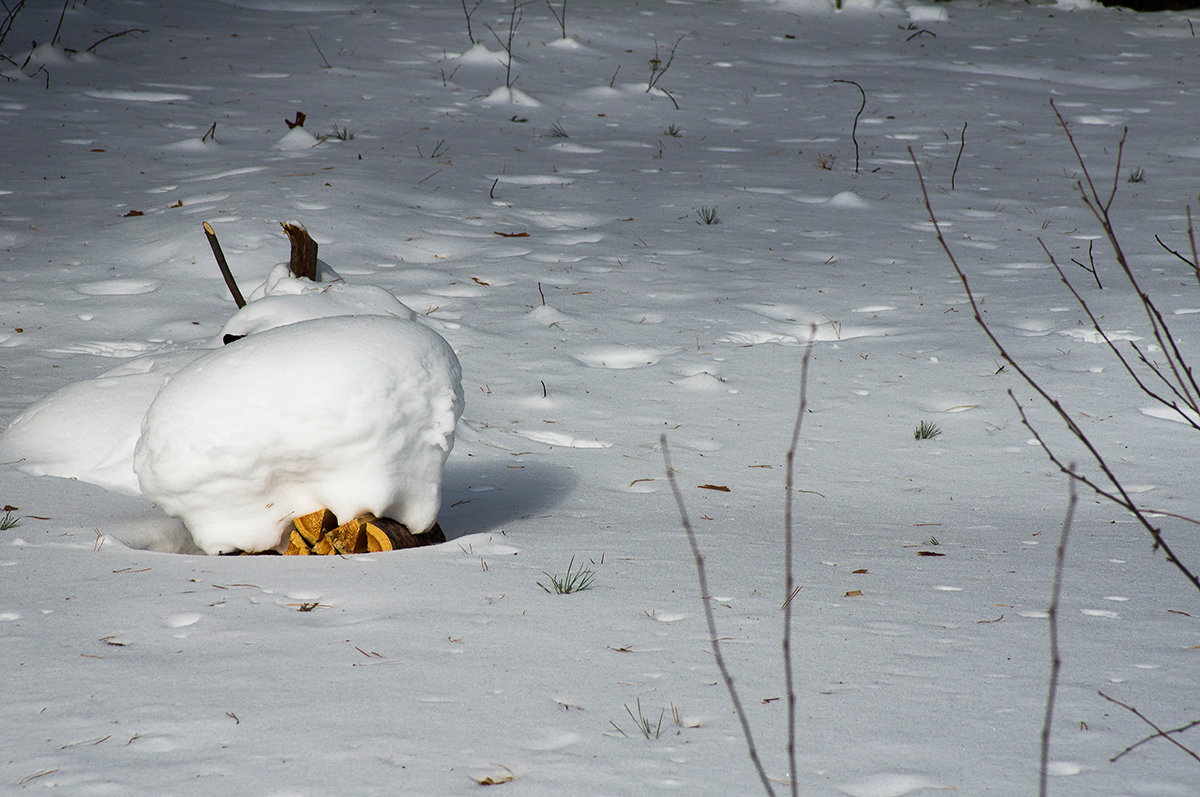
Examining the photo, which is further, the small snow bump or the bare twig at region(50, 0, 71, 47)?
the bare twig at region(50, 0, 71, 47)

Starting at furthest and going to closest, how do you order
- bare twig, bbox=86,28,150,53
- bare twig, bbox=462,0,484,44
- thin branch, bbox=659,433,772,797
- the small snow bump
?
1. bare twig, bbox=462,0,484,44
2. bare twig, bbox=86,28,150,53
3. the small snow bump
4. thin branch, bbox=659,433,772,797

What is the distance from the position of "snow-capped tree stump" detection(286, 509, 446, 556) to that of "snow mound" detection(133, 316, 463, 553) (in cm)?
3

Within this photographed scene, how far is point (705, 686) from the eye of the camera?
1.79 meters

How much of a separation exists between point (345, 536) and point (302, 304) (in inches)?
44.1

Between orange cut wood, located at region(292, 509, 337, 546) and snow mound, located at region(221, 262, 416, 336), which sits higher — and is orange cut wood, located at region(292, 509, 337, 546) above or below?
below

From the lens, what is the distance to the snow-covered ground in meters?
1.63

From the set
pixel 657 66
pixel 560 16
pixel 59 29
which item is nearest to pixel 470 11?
pixel 560 16

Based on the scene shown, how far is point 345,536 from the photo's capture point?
2553 millimetres

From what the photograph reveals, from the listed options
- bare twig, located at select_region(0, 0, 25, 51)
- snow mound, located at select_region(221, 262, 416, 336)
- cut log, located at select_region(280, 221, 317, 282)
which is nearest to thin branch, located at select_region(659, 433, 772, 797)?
snow mound, located at select_region(221, 262, 416, 336)

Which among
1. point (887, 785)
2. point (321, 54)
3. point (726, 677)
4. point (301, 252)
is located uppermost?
point (321, 54)

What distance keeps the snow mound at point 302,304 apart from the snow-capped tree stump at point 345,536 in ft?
2.41

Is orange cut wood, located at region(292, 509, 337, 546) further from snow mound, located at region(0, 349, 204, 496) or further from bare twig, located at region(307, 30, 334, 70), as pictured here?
bare twig, located at region(307, 30, 334, 70)

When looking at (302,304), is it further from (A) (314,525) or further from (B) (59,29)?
(B) (59,29)

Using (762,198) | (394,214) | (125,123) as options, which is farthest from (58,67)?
(762,198)
